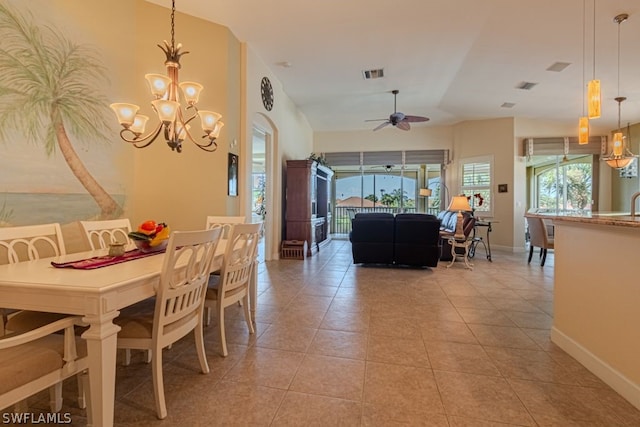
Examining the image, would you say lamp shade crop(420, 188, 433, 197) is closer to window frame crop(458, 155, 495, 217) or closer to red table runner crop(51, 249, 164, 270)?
window frame crop(458, 155, 495, 217)

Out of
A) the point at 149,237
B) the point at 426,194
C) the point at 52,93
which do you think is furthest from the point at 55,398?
the point at 426,194

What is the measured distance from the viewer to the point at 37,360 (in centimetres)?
129

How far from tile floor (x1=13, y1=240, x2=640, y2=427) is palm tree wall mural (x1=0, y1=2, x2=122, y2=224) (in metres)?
2.09

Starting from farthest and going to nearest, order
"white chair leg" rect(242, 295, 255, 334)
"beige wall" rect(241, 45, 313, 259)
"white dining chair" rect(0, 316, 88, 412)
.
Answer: "beige wall" rect(241, 45, 313, 259)
"white chair leg" rect(242, 295, 255, 334)
"white dining chair" rect(0, 316, 88, 412)

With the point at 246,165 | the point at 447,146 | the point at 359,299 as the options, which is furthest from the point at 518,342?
the point at 447,146

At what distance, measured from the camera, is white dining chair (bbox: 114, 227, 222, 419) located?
1620mm

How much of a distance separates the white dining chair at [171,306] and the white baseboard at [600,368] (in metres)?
2.61

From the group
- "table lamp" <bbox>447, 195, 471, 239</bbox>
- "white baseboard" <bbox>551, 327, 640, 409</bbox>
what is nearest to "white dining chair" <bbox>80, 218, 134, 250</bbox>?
"white baseboard" <bbox>551, 327, 640, 409</bbox>

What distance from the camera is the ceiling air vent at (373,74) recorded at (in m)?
5.21

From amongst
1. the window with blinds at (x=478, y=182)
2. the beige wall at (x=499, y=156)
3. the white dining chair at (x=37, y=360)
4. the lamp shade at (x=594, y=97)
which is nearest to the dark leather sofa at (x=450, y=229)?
the window with blinds at (x=478, y=182)

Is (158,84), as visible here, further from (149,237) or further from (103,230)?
(103,230)

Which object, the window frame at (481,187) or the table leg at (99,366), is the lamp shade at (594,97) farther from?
the window frame at (481,187)

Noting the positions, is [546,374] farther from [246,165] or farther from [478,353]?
[246,165]

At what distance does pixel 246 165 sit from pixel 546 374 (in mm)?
3946
